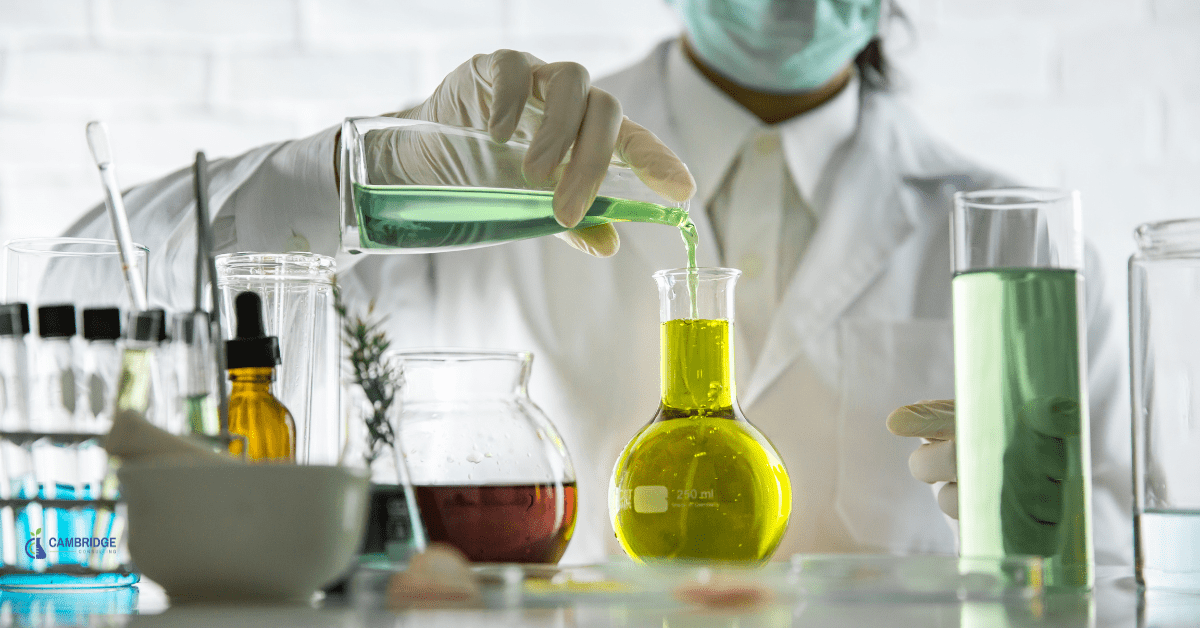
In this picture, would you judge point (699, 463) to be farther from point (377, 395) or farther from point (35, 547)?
point (35, 547)

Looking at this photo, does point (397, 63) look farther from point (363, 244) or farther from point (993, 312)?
point (993, 312)

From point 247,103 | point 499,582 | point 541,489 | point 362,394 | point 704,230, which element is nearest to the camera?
point 499,582

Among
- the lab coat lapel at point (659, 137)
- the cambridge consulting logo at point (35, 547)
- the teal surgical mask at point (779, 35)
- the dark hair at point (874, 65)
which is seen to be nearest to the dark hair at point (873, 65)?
the dark hair at point (874, 65)

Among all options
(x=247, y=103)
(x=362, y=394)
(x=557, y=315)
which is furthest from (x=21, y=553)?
(x=247, y=103)

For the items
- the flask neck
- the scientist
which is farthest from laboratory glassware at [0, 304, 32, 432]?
the scientist

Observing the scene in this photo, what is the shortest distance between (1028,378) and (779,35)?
2.68 feet

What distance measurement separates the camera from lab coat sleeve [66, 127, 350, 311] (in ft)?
2.97

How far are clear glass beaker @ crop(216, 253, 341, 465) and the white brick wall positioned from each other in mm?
870

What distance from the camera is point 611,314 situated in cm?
126

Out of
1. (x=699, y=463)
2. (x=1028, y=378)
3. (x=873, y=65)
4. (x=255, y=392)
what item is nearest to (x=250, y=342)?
(x=255, y=392)

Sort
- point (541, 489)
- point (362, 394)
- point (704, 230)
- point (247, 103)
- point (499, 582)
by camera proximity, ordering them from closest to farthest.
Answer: point (499, 582) < point (541, 489) < point (362, 394) < point (704, 230) < point (247, 103)

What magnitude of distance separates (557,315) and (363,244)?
671 millimetres

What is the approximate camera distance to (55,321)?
44cm

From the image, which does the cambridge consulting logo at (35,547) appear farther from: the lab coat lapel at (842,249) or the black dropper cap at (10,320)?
the lab coat lapel at (842,249)
